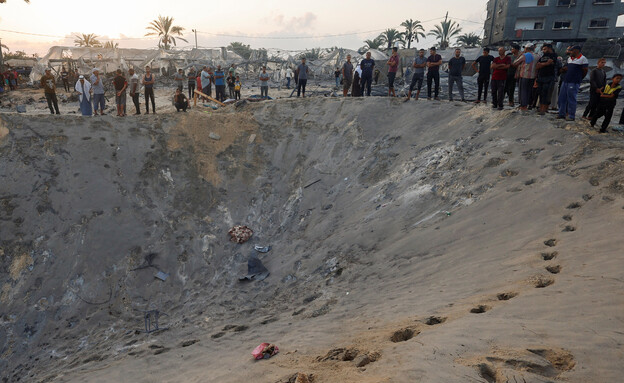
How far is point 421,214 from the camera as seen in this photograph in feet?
24.3

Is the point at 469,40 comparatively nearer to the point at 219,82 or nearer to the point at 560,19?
the point at 560,19

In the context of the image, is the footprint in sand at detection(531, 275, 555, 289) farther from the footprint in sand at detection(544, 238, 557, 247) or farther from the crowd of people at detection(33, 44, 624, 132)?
the crowd of people at detection(33, 44, 624, 132)

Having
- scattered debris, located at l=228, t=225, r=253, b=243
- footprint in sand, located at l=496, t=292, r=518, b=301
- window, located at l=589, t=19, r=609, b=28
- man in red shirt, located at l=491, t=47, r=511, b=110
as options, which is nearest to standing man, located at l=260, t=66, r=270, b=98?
scattered debris, located at l=228, t=225, r=253, b=243

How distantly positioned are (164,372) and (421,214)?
532 centimetres

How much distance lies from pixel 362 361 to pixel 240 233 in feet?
20.6

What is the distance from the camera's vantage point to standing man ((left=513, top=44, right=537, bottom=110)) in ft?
29.7

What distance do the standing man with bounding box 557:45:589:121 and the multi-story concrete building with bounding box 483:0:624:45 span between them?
31.7 meters

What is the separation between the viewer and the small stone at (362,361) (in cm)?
338

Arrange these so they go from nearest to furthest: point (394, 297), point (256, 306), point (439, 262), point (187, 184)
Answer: point (394, 297) → point (439, 262) → point (256, 306) → point (187, 184)

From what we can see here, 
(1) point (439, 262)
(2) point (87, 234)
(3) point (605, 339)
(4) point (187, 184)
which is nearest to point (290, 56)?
(4) point (187, 184)

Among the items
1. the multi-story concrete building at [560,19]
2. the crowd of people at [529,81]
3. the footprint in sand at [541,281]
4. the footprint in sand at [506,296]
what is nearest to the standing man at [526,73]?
the crowd of people at [529,81]

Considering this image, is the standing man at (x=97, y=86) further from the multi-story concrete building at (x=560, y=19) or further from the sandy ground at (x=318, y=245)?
the multi-story concrete building at (x=560, y=19)

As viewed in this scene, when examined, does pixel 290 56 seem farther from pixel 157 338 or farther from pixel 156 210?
pixel 157 338

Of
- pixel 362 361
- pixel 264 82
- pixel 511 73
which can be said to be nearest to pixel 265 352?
pixel 362 361
